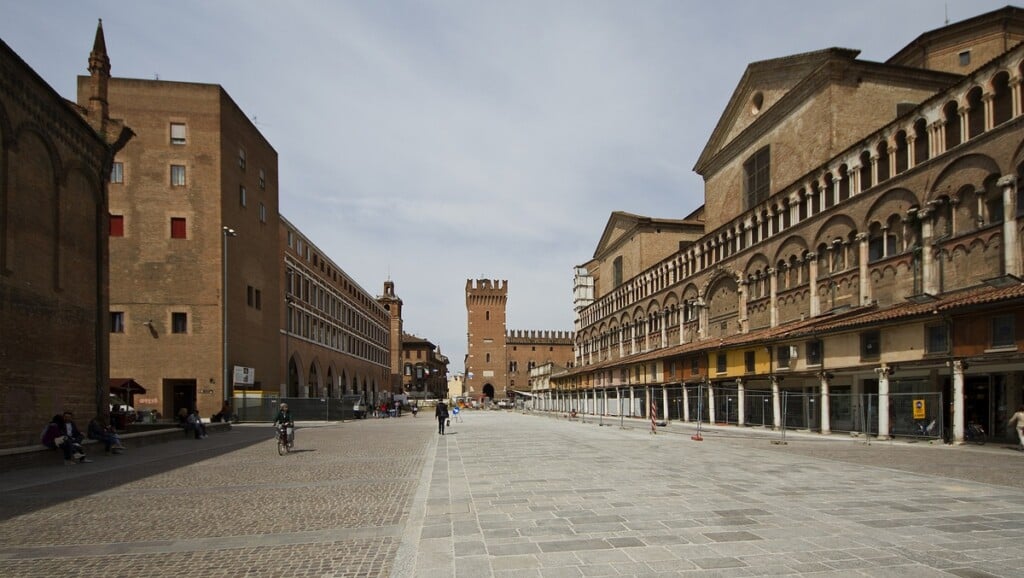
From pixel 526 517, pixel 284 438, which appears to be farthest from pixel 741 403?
pixel 526 517

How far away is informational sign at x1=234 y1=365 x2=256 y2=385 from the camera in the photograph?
41.5 m

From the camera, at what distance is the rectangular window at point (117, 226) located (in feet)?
130

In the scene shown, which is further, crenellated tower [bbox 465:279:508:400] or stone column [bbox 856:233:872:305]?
crenellated tower [bbox 465:279:508:400]

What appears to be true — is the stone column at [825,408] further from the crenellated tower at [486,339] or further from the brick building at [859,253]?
the crenellated tower at [486,339]

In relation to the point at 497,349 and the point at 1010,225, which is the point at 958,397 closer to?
the point at 1010,225

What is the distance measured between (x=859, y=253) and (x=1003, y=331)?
8.85 meters

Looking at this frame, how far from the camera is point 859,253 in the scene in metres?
27.1

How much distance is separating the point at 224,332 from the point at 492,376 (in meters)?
80.9

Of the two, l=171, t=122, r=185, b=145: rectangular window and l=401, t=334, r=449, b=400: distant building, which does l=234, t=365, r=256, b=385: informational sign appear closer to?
l=171, t=122, r=185, b=145: rectangular window

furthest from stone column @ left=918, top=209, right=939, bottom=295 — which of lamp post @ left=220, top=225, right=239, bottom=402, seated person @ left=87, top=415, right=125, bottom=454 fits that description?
lamp post @ left=220, top=225, right=239, bottom=402

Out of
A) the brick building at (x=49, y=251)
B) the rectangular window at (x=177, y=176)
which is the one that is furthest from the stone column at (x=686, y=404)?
the rectangular window at (x=177, y=176)

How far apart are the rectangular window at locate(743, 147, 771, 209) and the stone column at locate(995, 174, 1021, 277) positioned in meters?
17.8

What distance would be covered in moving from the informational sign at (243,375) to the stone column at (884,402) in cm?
3513

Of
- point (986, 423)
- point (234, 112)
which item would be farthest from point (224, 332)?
point (986, 423)
